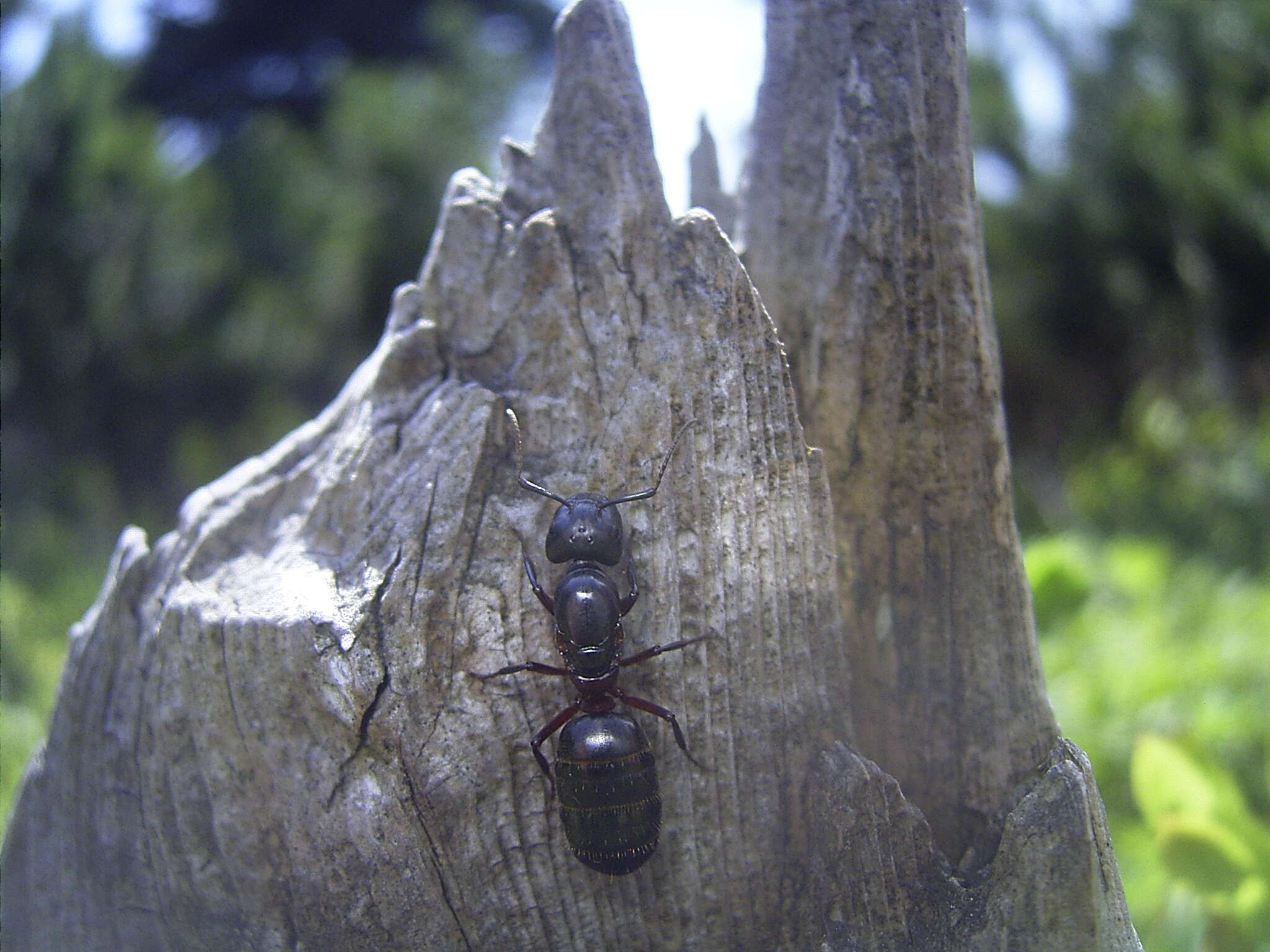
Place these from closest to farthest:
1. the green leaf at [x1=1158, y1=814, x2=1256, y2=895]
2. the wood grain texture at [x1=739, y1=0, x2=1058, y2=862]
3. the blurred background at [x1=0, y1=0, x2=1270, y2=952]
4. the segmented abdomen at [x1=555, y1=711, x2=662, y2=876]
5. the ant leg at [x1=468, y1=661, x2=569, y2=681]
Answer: the segmented abdomen at [x1=555, y1=711, x2=662, y2=876], the ant leg at [x1=468, y1=661, x2=569, y2=681], the wood grain texture at [x1=739, y1=0, x2=1058, y2=862], the green leaf at [x1=1158, y1=814, x2=1256, y2=895], the blurred background at [x1=0, y1=0, x2=1270, y2=952]

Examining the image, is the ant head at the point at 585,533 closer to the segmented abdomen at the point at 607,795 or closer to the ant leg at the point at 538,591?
the ant leg at the point at 538,591

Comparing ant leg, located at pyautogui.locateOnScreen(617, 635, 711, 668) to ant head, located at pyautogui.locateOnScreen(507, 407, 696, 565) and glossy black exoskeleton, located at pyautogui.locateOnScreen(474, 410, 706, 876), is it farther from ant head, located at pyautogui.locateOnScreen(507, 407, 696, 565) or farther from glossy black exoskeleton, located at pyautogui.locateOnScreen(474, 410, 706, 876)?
ant head, located at pyautogui.locateOnScreen(507, 407, 696, 565)

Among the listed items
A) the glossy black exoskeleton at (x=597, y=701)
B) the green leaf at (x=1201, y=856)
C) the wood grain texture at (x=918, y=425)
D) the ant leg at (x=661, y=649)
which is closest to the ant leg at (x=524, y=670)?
the glossy black exoskeleton at (x=597, y=701)

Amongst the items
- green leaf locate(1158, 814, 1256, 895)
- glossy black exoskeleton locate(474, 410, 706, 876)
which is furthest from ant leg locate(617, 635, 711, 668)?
green leaf locate(1158, 814, 1256, 895)

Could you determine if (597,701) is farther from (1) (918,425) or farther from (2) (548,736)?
(1) (918,425)

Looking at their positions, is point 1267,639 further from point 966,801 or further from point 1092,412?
point 1092,412
